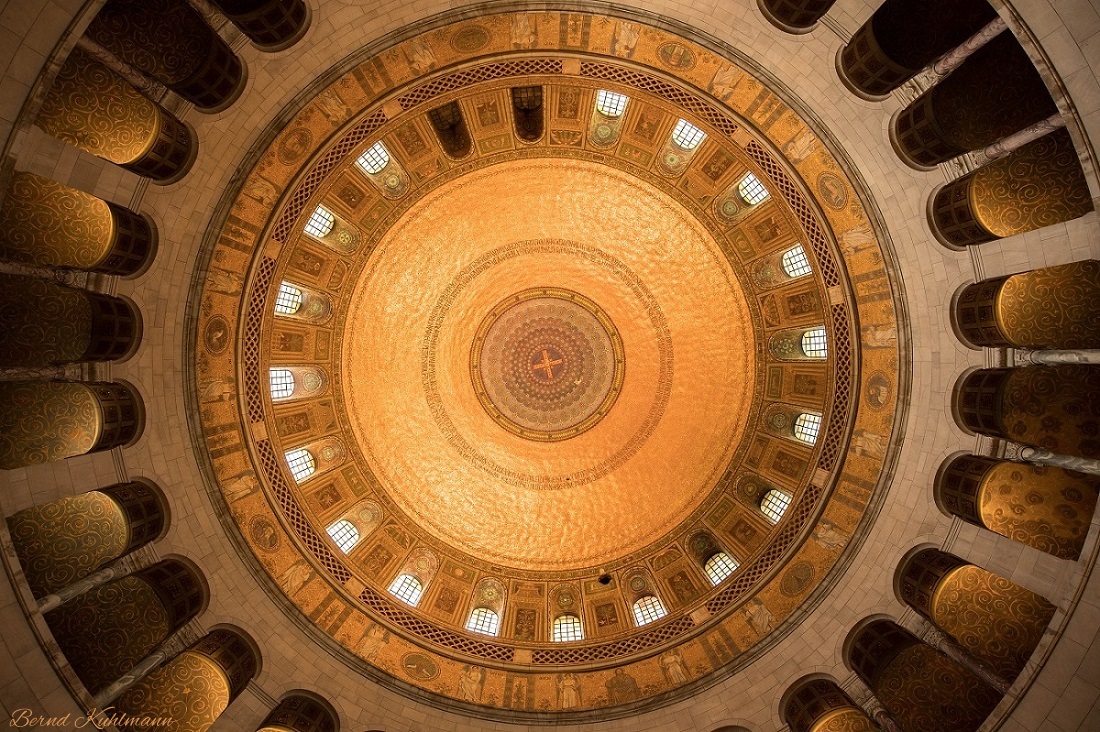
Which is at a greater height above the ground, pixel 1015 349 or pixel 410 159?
pixel 410 159

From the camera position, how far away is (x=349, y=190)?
57.4ft

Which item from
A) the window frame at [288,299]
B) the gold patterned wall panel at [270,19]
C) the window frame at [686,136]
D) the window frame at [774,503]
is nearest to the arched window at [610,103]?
the window frame at [686,136]

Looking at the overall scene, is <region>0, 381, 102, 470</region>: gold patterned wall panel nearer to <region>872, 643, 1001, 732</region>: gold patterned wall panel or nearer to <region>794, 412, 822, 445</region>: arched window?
<region>794, 412, 822, 445</region>: arched window

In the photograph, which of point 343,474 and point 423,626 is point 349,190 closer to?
point 343,474

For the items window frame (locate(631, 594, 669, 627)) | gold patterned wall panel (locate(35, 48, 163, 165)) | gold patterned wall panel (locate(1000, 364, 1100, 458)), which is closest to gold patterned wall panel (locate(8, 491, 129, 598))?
gold patterned wall panel (locate(35, 48, 163, 165))

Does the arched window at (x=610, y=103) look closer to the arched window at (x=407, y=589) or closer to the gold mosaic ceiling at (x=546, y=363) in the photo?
the gold mosaic ceiling at (x=546, y=363)

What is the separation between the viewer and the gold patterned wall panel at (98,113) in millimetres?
12648

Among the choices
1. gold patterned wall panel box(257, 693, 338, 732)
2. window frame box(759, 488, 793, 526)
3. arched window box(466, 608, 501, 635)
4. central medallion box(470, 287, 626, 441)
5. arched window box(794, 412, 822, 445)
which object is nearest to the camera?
gold patterned wall panel box(257, 693, 338, 732)

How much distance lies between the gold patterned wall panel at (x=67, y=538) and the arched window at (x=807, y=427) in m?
17.0

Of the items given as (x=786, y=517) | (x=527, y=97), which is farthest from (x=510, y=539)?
(x=527, y=97)

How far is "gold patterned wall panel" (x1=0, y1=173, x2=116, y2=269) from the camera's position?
12.8 meters

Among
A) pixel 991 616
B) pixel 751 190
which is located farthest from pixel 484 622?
pixel 751 190

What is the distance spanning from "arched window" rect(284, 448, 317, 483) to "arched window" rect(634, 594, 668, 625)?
10391mm

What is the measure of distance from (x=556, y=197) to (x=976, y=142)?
35.1ft
